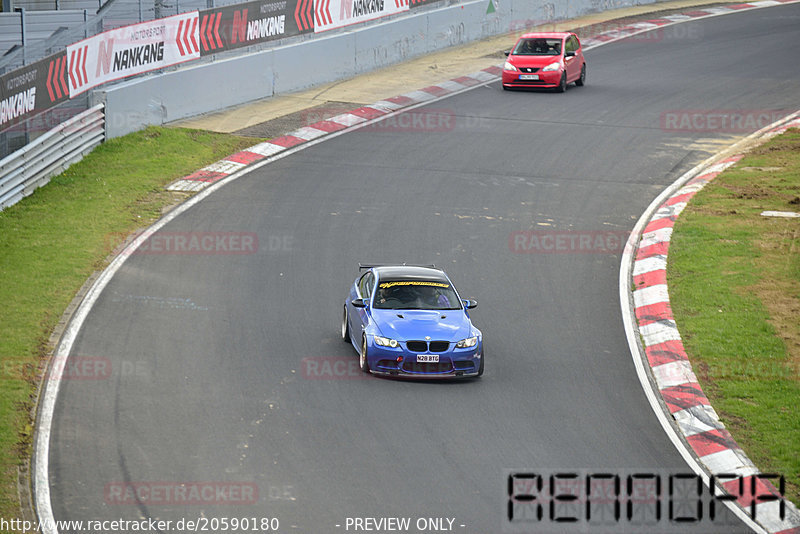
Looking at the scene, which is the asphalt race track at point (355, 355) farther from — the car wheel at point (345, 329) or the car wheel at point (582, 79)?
the car wheel at point (582, 79)

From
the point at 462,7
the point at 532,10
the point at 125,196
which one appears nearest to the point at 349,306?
the point at 125,196

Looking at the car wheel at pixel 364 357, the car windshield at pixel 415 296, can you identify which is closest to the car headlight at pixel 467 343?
the car windshield at pixel 415 296

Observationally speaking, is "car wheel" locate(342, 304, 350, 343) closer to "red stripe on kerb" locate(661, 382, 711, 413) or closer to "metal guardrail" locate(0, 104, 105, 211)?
"red stripe on kerb" locate(661, 382, 711, 413)

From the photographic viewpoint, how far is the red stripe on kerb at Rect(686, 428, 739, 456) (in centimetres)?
1227

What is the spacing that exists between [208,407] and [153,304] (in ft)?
13.2

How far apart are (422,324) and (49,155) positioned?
40.2 feet

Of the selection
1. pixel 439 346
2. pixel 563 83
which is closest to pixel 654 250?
pixel 439 346

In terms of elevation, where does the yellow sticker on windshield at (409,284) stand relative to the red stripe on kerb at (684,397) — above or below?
above

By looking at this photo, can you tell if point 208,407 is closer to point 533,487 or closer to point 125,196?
point 533,487

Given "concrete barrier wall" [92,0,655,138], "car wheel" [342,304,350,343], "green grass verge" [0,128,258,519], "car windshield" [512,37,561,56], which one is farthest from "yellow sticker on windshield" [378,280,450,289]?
"car windshield" [512,37,561,56]

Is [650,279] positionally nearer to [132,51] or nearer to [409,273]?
[409,273]

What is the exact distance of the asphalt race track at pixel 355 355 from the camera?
437 inches

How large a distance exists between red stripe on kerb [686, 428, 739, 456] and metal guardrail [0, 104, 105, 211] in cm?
1485

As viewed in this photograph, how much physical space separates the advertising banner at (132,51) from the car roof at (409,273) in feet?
37.6
